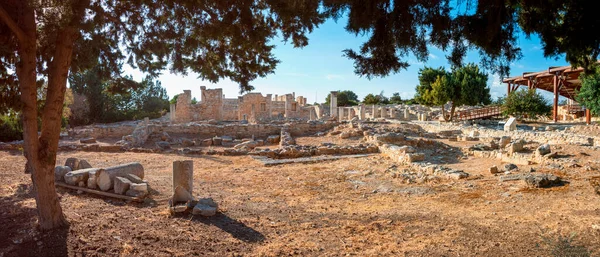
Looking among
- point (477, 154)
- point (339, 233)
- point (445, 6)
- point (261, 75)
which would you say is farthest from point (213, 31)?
point (477, 154)

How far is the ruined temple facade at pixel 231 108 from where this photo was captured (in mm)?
36094

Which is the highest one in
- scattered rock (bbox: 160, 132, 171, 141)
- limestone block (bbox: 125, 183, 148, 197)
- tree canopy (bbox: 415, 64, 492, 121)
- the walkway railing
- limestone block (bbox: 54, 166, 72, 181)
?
tree canopy (bbox: 415, 64, 492, 121)

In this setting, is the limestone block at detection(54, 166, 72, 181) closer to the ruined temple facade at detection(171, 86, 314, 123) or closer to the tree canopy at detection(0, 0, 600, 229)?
the tree canopy at detection(0, 0, 600, 229)

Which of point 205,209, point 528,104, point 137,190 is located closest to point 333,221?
point 205,209

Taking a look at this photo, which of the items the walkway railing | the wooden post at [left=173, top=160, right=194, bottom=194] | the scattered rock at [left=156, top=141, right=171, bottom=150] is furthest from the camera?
the walkway railing

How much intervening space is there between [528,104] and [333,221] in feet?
95.1

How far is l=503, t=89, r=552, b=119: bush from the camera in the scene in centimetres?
2922

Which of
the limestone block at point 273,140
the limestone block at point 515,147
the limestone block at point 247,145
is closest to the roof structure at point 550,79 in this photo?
the limestone block at point 515,147

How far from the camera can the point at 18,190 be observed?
26.9 feet

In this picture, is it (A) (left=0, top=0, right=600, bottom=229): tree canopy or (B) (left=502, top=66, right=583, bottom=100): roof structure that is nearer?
(A) (left=0, top=0, right=600, bottom=229): tree canopy

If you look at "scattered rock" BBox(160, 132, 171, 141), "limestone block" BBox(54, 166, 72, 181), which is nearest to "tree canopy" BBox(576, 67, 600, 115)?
"scattered rock" BBox(160, 132, 171, 141)

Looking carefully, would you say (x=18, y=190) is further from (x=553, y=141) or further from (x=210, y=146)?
(x=553, y=141)

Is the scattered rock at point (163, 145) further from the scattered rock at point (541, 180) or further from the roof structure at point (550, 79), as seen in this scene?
the roof structure at point (550, 79)

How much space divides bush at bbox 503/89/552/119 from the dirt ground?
71.8ft
